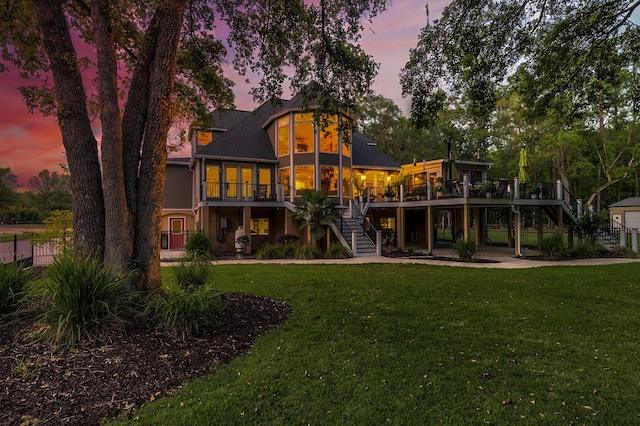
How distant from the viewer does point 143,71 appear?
205 inches

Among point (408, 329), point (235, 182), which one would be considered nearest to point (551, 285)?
point (408, 329)

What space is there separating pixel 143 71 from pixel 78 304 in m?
3.64

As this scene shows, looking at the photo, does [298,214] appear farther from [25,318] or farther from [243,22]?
[25,318]

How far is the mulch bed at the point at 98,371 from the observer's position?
275 centimetres

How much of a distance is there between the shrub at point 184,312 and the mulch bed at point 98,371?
134mm

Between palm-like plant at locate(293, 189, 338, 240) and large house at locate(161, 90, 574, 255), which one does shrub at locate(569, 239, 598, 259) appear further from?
palm-like plant at locate(293, 189, 338, 240)

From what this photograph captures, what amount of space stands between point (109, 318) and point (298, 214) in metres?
10.7

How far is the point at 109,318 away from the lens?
403 centimetres

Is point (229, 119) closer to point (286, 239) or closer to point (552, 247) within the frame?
point (286, 239)

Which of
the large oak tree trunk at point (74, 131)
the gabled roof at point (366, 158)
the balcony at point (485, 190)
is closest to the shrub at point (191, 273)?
the large oak tree trunk at point (74, 131)

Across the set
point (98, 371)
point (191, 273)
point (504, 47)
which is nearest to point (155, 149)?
point (191, 273)

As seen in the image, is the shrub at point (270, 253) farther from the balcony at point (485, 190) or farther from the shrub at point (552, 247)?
the shrub at point (552, 247)

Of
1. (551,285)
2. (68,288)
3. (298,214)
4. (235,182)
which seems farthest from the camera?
(235,182)

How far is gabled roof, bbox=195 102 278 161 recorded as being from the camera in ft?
55.9
